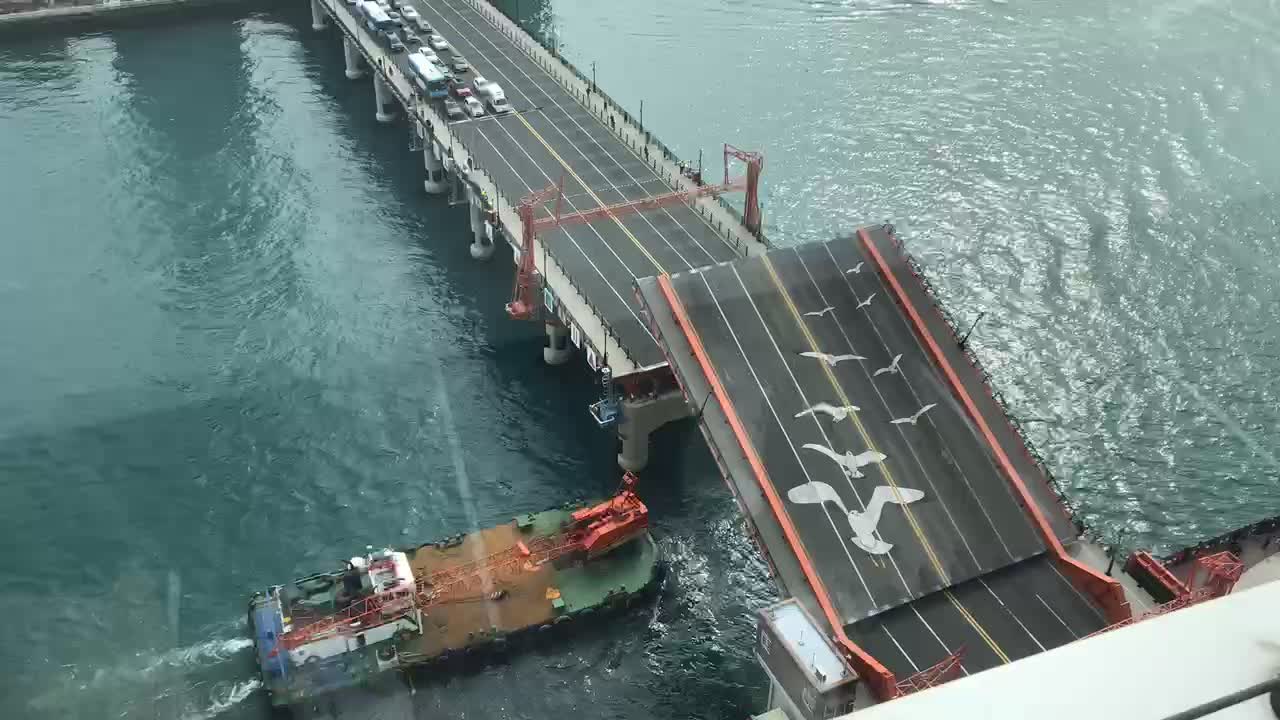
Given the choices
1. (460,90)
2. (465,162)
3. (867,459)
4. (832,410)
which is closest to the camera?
(867,459)

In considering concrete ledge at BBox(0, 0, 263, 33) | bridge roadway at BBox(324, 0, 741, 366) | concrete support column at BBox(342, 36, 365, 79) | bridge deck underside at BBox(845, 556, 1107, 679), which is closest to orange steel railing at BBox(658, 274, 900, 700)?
bridge deck underside at BBox(845, 556, 1107, 679)

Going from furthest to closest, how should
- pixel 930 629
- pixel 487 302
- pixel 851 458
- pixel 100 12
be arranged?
pixel 100 12
pixel 487 302
pixel 851 458
pixel 930 629

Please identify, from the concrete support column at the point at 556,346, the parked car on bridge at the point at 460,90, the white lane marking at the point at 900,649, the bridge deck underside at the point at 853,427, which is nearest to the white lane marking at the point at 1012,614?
the bridge deck underside at the point at 853,427

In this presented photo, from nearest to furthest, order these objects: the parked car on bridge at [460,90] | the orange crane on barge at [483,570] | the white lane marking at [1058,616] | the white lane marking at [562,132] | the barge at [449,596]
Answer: the white lane marking at [1058,616]
the barge at [449,596]
the orange crane on barge at [483,570]
the white lane marking at [562,132]
the parked car on bridge at [460,90]

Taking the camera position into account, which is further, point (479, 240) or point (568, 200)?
point (479, 240)

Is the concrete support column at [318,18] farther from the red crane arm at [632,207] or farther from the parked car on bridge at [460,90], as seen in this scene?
the red crane arm at [632,207]

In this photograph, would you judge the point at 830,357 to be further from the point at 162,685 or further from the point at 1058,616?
the point at 162,685

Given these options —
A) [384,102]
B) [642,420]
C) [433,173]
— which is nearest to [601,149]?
[433,173]
